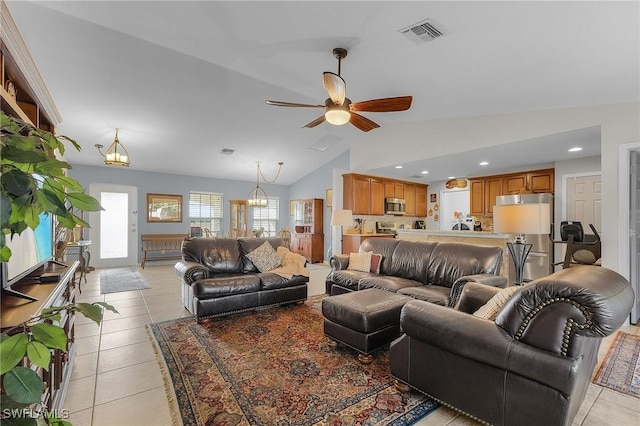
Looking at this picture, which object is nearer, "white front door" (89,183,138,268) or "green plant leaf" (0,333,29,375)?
"green plant leaf" (0,333,29,375)

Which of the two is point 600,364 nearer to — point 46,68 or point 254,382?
point 254,382

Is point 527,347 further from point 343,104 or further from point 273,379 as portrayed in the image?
point 343,104

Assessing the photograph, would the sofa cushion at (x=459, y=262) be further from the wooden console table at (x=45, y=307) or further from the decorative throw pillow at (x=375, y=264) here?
the wooden console table at (x=45, y=307)

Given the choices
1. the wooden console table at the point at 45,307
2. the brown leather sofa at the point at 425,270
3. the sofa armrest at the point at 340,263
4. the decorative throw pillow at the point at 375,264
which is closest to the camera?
the wooden console table at the point at 45,307

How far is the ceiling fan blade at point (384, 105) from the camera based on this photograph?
2.75 meters

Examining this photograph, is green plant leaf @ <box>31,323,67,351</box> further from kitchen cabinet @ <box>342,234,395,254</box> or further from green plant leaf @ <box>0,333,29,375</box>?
kitchen cabinet @ <box>342,234,395,254</box>

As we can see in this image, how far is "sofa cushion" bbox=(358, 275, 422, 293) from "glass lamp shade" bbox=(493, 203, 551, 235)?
115 centimetres

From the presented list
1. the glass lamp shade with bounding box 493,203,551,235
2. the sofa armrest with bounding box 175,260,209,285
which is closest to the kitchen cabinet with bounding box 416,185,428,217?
the glass lamp shade with bounding box 493,203,551,235

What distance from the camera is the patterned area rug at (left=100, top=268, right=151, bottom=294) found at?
481 centimetres

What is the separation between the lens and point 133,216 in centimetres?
715

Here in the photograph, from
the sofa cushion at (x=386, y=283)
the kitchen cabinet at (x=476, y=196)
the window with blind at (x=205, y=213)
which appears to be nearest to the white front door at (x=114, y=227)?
the window with blind at (x=205, y=213)

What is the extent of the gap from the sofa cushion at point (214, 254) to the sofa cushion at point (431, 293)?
7.46 feet

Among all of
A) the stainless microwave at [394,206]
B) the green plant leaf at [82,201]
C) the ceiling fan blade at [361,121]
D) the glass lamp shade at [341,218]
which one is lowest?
the glass lamp shade at [341,218]

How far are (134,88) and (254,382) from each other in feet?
13.2
